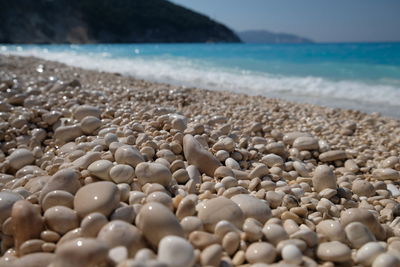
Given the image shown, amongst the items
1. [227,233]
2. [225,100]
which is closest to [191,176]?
[227,233]

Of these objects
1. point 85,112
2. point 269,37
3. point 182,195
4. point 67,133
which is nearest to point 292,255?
point 182,195

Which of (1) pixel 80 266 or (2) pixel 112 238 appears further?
(2) pixel 112 238

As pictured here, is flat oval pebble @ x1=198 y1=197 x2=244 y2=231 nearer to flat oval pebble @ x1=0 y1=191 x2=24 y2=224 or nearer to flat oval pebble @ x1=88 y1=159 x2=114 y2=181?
flat oval pebble @ x1=88 y1=159 x2=114 y2=181

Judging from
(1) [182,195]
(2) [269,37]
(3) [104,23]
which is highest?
(2) [269,37]

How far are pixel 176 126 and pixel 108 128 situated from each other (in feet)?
1.50

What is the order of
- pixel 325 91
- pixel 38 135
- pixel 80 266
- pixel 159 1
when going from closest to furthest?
pixel 80 266
pixel 38 135
pixel 325 91
pixel 159 1

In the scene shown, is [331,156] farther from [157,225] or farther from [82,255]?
[82,255]

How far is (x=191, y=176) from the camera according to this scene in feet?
5.34

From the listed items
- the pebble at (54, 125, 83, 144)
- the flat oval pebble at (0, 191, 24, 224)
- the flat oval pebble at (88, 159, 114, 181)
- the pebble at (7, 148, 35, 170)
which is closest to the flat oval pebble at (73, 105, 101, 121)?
the pebble at (54, 125, 83, 144)

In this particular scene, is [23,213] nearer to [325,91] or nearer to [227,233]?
[227,233]

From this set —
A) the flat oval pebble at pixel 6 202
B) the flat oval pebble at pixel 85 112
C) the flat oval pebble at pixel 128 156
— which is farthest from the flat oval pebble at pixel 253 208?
the flat oval pebble at pixel 85 112

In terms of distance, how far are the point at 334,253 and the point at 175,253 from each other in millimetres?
532

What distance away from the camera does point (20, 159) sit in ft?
6.58

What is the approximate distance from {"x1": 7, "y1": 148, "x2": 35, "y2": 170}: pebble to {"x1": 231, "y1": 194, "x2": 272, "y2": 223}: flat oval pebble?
1362mm
